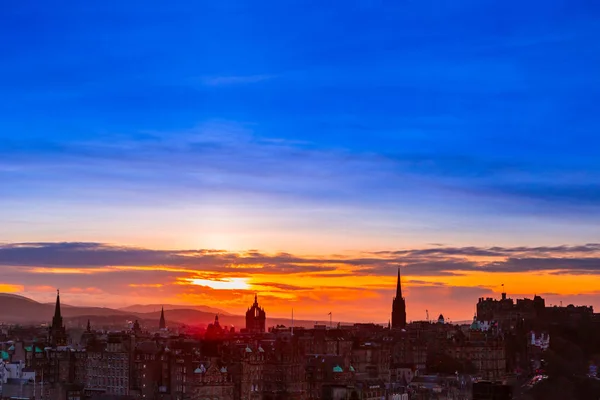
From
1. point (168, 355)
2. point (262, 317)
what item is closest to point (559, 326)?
point (262, 317)

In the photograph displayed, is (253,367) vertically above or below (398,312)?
below

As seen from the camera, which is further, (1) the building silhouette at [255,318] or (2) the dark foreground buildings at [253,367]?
(1) the building silhouette at [255,318]

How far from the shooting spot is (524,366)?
496 ft

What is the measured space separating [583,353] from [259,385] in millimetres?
64597

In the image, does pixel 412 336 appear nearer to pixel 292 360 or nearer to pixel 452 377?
pixel 452 377

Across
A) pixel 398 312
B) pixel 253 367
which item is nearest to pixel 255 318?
pixel 398 312

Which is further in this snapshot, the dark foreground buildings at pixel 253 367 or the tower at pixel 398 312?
the tower at pixel 398 312

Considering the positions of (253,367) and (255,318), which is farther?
(255,318)

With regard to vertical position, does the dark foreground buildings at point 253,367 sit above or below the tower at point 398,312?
below

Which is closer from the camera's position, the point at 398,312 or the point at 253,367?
the point at 253,367

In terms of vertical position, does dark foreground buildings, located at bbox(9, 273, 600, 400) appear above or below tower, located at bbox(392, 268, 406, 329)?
below

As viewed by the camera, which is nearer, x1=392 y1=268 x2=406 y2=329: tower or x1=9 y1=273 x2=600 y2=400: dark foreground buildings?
x1=9 y1=273 x2=600 y2=400: dark foreground buildings

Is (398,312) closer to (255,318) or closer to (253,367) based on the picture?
A: (255,318)

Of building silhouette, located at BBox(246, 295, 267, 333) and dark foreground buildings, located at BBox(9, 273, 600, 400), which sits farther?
building silhouette, located at BBox(246, 295, 267, 333)
